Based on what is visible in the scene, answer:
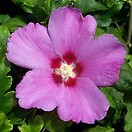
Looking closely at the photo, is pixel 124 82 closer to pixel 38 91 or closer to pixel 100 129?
pixel 100 129

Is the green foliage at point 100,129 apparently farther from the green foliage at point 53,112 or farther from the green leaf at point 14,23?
the green leaf at point 14,23

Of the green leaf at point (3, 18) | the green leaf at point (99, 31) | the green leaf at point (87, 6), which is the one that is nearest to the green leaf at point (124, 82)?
the green leaf at point (99, 31)

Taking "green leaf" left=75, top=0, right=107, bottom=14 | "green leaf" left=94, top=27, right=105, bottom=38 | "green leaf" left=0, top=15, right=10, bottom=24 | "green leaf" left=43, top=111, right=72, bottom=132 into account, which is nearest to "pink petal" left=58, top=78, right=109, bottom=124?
"green leaf" left=43, top=111, right=72, bottom=132

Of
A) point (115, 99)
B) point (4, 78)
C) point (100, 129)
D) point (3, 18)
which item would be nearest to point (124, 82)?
point (115, 99)

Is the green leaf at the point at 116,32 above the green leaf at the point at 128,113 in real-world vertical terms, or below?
above

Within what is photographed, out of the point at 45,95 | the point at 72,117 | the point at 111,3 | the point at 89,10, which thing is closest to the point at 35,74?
the point at 45,95

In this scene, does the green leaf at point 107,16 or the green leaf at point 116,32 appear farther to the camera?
the green leaf at point 116,32

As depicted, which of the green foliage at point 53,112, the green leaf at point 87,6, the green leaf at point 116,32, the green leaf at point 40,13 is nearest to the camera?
the green foliage at point 53,112

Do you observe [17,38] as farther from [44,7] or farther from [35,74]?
[44,7]
